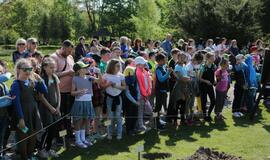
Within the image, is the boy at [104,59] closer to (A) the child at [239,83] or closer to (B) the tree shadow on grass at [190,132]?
(B) the tree shadow on grass at [190,132]

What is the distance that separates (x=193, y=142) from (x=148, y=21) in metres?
44.2

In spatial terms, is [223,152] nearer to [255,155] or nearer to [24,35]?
[255,155]

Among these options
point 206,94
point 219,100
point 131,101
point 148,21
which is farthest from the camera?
point 148,21

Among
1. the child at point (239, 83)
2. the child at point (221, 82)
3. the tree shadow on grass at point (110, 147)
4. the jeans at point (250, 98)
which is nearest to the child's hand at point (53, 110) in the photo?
the tree shadow on grass at point (110, 147)

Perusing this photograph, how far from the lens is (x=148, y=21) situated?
52156mm

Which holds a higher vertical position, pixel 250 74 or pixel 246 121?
pixel 250 74

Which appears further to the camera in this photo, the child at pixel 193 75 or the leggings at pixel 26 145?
the child at pixel 193 75

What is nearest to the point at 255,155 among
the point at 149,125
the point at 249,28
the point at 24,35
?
the point at 149,125

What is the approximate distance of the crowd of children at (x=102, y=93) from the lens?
272 inches

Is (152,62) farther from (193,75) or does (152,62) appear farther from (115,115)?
(115,115)

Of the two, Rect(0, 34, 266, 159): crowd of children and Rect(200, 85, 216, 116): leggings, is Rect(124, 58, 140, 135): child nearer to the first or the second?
Rect(0, 34, 266, 159): crowd of children

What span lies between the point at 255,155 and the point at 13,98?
466 centimetres

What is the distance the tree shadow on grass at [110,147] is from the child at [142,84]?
0.48m

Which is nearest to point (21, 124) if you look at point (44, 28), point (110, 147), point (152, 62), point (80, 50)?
point (110, 147)
